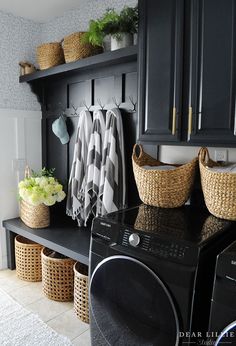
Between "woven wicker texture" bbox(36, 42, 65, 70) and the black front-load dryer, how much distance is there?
1.66 metres

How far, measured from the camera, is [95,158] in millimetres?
2391

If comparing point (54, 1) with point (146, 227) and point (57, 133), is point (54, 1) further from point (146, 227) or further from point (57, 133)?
point (146, 227)

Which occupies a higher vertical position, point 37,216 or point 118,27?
point 118,27

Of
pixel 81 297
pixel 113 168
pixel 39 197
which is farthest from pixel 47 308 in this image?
pixel 113 168

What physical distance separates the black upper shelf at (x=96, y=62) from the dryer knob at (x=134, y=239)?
1.23m

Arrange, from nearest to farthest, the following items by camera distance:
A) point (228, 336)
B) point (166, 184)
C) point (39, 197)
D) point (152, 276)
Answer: point (228, 336) < point (152, 276) < point (166, 184) < point (39, 197)

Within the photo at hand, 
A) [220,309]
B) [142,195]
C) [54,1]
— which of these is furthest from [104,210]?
[54,1]

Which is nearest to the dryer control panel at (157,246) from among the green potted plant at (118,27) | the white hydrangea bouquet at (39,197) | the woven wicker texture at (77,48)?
the white hydrangea bouquet at (39,197)

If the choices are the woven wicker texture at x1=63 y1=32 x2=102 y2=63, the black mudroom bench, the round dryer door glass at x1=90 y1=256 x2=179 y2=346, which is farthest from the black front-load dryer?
the woven wicker texture at x1=63 y1=32 x2=102 y2=63

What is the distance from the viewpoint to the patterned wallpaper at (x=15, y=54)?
276cm

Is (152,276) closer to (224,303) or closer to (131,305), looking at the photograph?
(131,305)

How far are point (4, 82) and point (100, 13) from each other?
1.12 meters

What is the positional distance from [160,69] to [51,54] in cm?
131

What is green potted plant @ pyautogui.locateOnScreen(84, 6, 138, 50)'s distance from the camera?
201 cm
